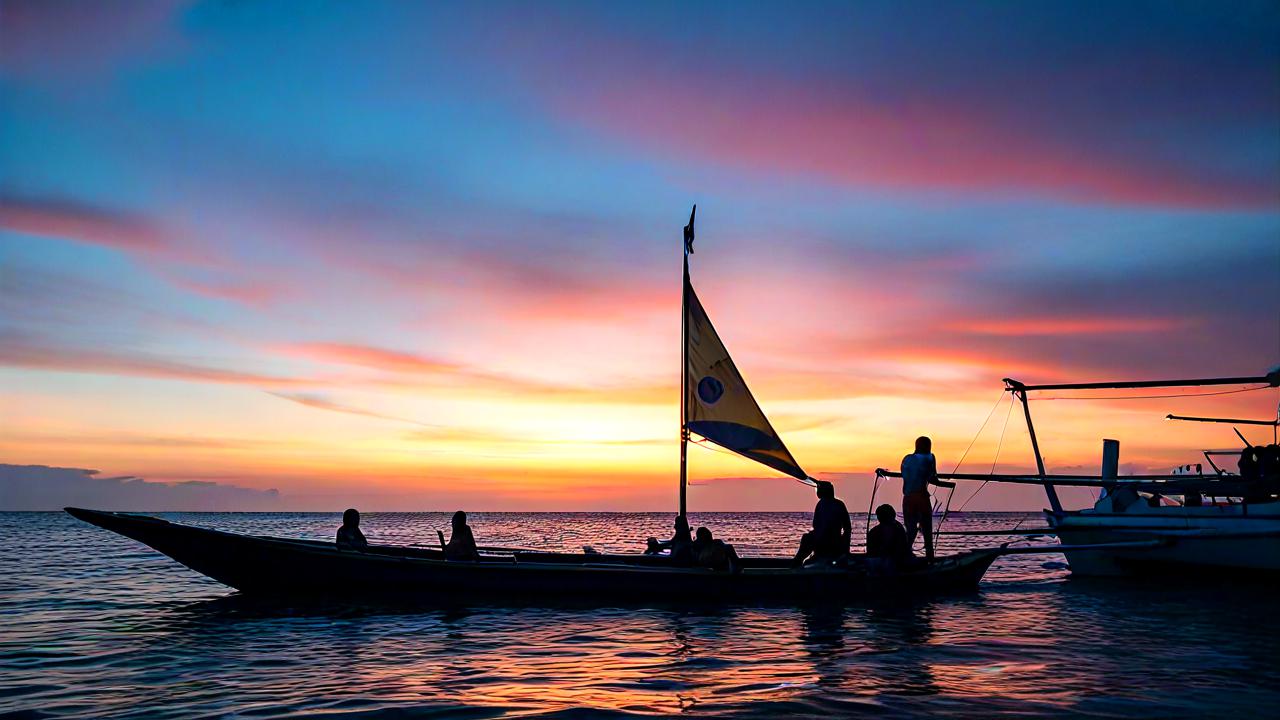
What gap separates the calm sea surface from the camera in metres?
10.4

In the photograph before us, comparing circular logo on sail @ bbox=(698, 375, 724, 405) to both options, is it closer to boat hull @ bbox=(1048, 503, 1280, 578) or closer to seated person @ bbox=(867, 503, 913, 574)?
seated person @ bbox=(867, 503, 913, 574)

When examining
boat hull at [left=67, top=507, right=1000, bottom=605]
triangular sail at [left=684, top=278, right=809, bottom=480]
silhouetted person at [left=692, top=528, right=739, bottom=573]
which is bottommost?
boat hull at [left=67, top=507, right=1000, bottom=605]

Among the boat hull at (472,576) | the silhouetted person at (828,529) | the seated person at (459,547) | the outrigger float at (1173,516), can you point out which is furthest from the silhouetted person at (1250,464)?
the seated person at (459,547)

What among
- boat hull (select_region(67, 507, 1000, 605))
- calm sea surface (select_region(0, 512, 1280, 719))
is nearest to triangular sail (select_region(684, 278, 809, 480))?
boat hull (select_region(67, 507, 1000, 605))

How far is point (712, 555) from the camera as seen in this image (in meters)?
20.0

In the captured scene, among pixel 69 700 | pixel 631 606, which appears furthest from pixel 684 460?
pixel 69 700

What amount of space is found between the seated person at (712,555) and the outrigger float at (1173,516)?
593 cm

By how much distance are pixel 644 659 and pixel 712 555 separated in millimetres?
6676

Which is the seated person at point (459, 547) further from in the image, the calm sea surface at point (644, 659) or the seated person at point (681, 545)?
the seated person at point (681, 545)

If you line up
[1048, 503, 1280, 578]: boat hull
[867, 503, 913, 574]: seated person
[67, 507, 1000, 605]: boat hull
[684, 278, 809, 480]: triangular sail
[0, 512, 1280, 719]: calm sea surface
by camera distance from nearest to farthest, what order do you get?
[0, 512, 1280, 719]: calm sea surface → [67, 507, 1000, 605]: boat hull → [867, 503, 913, 574]: seated person → [684, 278, 809, 480]: triangular sail → [1048, 503, 1280, 578]: boat hull

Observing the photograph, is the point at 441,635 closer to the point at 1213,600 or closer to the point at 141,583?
the point at 141,583

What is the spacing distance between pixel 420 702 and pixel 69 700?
475 centimetres

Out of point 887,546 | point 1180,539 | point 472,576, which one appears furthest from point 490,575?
point 1180,539

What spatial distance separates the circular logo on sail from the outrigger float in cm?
566
